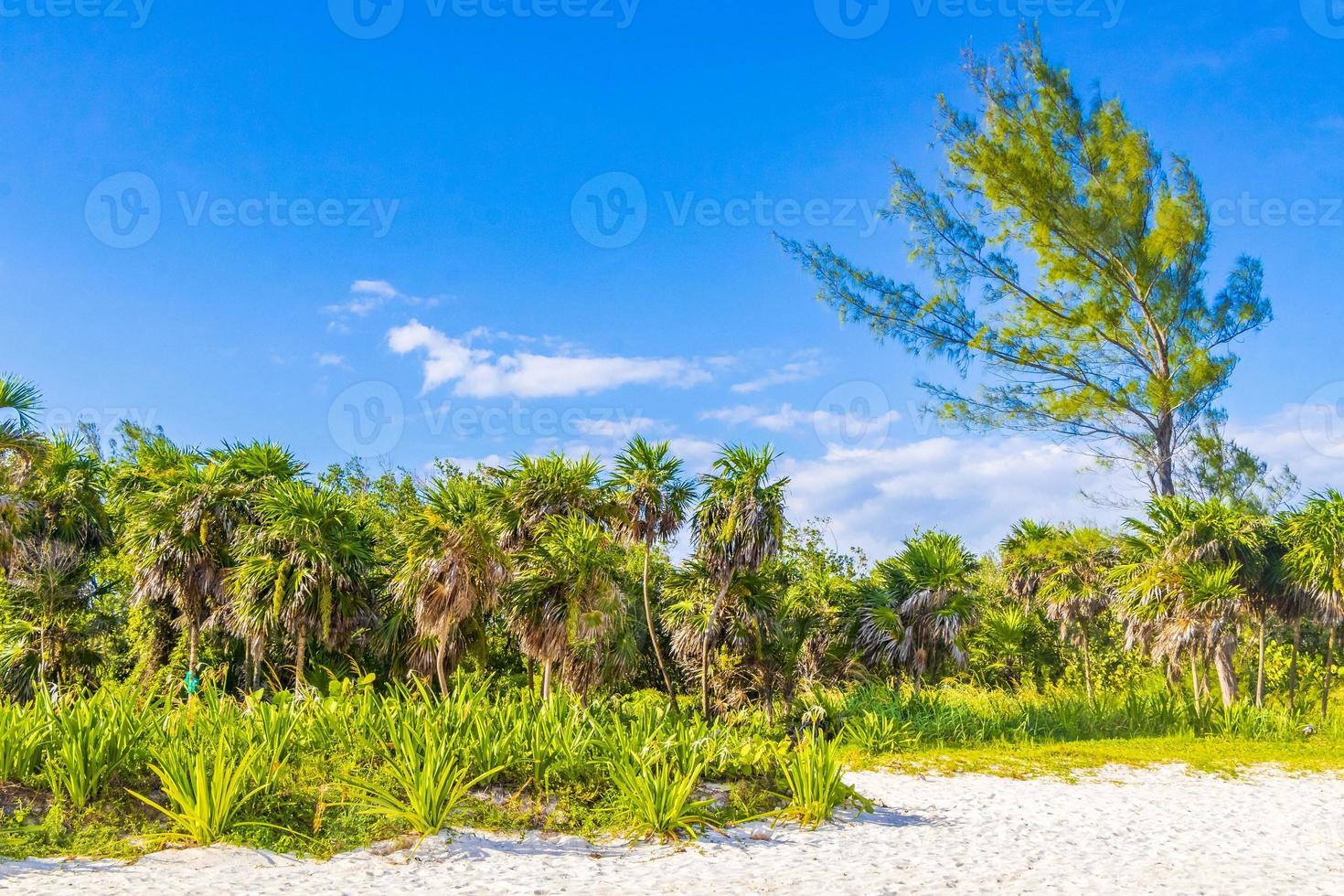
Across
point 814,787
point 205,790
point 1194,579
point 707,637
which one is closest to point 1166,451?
point 1194,579

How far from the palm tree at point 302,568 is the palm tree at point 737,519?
765 cm

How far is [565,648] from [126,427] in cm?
3087

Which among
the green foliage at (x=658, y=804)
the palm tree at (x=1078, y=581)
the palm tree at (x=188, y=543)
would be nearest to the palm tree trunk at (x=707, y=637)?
the palm tree at (x=188, y=543)

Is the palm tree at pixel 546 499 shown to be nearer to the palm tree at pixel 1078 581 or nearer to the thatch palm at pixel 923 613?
the thatch palm at pixel 923 613

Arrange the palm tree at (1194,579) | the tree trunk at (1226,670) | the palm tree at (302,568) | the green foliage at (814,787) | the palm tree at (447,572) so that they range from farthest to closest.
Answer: the tree trunk at (1226,670) → the palm tree at (1194,579) → the palm tree at (302,568) → the palm tree at (447,572) → the green foliage at (814,787)

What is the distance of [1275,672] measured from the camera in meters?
29.2

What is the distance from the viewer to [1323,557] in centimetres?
2128

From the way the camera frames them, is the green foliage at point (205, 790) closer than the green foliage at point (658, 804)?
Yes

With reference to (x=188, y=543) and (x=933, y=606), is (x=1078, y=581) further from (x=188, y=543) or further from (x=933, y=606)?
(x=188, y=543)

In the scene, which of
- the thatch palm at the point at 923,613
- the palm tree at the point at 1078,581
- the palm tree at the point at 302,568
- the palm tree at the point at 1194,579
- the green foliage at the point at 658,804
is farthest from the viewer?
the palm tree at the point at 1078,581

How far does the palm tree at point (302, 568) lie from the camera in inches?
761

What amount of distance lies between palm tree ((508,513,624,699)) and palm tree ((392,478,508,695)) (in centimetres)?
64

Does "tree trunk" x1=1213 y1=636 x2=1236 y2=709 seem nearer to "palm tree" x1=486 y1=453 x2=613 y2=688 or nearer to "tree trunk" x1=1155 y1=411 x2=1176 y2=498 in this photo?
"tree trunk" x1=1155 y1=411 x2=1176 y2=498

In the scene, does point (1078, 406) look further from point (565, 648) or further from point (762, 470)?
Result: point (565, 648)
